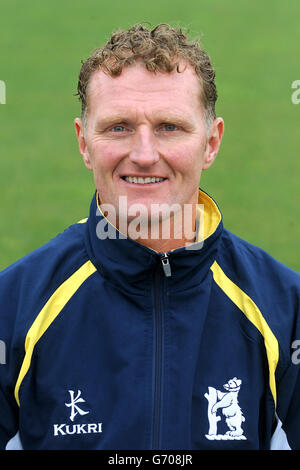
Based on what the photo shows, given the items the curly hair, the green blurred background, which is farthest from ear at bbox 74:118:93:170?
the green blurred background

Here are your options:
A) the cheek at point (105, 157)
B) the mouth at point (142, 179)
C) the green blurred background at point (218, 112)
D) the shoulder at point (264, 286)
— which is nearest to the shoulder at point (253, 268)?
the shoulder at point (264, 286)

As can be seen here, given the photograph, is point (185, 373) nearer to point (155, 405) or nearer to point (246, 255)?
point (155, 405)

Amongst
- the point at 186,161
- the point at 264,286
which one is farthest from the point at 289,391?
the point at 186,161

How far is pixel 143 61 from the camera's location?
231 centimetres

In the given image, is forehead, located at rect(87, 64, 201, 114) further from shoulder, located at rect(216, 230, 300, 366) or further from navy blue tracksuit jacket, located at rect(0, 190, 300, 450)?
shoulder, located at rect(216, 230, 300, 366)

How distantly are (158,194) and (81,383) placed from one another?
583 mm

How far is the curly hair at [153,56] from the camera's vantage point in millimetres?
2303

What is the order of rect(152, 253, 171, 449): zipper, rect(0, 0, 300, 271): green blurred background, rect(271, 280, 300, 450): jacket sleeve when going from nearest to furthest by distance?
rect(152, 253, 171, 449): zipper < rect(271, 280, 300, 450): jacket sleeve < rect(0, 0, 300, 271): green blurred background

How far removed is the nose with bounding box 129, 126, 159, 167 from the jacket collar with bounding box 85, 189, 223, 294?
0.22m

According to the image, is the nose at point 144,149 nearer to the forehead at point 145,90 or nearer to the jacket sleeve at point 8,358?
the forehead at point 145,90

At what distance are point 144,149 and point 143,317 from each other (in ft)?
1.58

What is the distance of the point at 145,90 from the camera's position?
2287mm

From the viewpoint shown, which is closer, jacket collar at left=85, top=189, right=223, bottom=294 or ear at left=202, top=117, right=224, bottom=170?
jacket collar at left=85, top=189, right=223, bottom=294

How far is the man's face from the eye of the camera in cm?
227
